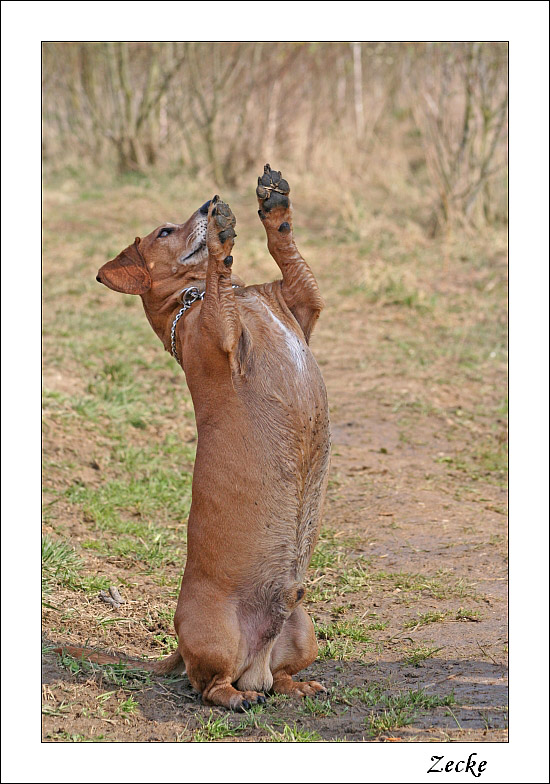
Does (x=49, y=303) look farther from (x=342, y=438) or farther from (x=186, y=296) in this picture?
(x=186, y=296)

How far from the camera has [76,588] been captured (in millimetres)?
4754

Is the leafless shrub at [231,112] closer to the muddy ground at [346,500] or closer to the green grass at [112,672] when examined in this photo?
the muddy ground at [346,500]

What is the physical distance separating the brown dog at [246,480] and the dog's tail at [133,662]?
0.03 meters

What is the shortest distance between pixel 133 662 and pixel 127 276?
1.77 metres

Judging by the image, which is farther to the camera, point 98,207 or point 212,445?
point 98,207

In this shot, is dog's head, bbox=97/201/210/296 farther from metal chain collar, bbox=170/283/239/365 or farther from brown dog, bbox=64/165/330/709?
brown dog, bbox=64/165/330/709

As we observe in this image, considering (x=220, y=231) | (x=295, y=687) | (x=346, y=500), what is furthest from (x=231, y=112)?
(x=295, y=687)

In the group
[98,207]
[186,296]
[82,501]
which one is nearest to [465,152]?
[98,207]

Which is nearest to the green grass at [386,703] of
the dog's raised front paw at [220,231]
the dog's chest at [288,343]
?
the dog's chest at [288,343]

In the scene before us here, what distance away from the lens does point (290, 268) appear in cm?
392

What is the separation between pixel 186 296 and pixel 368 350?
5431 mm

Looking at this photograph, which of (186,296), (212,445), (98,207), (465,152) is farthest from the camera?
(98,207)

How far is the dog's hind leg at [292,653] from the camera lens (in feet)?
12.5

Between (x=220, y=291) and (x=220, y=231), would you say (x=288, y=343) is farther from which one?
(x=220, y=231)
